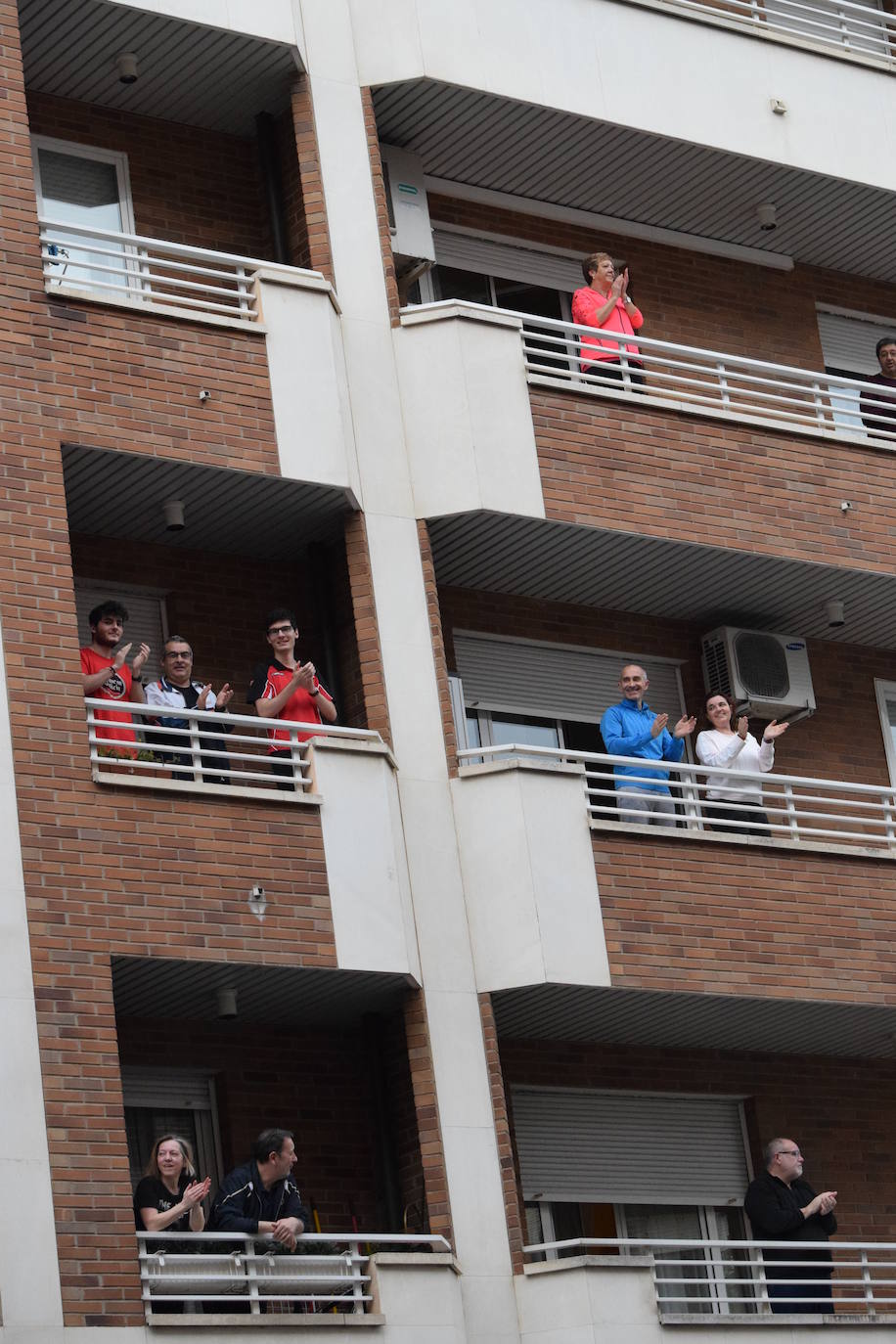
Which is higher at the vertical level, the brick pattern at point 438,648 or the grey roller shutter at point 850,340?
the grey roller shutter at point 850,340

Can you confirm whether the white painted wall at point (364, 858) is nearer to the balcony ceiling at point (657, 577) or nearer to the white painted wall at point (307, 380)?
the white painted wall at point (307, 380)

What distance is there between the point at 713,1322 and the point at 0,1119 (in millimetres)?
4622

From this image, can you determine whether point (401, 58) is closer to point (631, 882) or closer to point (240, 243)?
point (240, 243)

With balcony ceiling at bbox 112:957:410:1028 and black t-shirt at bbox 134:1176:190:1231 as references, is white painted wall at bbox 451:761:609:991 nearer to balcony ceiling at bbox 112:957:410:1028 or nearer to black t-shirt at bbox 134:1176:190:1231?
balcony ceiling at bbox 112:957:410:1028

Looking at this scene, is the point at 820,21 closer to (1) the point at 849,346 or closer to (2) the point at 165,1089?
(1) the point at 849,346

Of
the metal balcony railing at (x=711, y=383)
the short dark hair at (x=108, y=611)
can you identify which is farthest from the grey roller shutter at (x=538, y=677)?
the short dark hair at (x=108, y=611)

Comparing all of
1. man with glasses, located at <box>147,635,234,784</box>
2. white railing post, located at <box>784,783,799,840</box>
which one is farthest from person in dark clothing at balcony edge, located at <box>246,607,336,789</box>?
white railing post, located at <box>784,783,799,840</box>

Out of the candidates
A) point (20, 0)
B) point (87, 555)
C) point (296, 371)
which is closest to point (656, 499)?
point (296, 371)

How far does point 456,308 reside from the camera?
1756 cm

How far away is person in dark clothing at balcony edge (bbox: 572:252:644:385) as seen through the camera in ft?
60.4

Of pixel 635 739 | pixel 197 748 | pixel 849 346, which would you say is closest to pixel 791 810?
pixel 635 739

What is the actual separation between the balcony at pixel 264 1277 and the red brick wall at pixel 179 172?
7040mm

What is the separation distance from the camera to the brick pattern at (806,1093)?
17562 millimetres

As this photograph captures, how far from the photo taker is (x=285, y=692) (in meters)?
15.7
